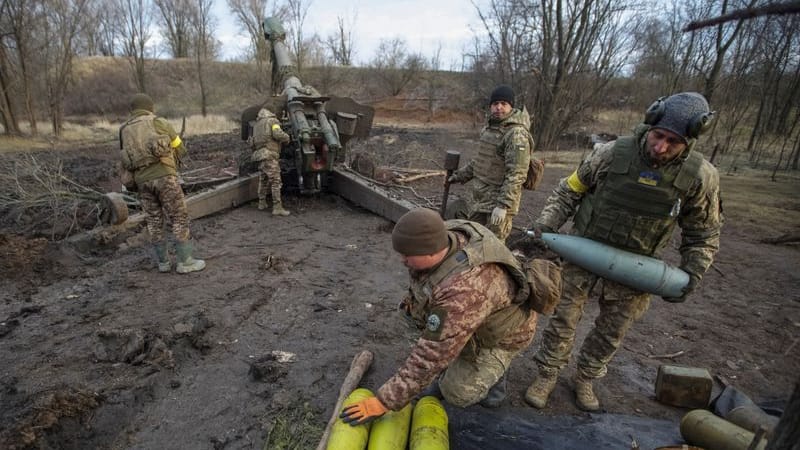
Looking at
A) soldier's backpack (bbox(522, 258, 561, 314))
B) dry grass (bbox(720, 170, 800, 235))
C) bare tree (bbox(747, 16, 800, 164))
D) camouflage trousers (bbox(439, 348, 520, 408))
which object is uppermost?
bare tree (bbox(747, 16, 800, 164))

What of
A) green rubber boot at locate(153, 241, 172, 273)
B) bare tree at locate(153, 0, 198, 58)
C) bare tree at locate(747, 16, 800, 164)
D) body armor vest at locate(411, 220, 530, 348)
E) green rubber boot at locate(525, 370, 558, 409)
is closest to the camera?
body armor vest at locate(411, 220, 530, 348)

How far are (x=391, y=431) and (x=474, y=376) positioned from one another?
575mm

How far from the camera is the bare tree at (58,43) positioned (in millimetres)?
16031

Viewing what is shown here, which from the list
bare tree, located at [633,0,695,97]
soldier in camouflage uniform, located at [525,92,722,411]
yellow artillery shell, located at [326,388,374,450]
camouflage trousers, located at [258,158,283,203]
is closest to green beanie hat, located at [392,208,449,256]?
yellow artillery shell, located at [326,388,374,450]

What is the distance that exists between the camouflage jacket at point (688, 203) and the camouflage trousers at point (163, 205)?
12.4 ft

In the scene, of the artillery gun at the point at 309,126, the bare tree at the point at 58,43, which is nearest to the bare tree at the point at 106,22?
the bare tree at the point at 58,43

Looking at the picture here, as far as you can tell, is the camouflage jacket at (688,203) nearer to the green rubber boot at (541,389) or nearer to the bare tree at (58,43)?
the green rubber boot at (541,389)

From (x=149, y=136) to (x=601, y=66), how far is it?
13.3 m

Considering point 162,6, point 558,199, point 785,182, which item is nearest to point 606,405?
point 558,199

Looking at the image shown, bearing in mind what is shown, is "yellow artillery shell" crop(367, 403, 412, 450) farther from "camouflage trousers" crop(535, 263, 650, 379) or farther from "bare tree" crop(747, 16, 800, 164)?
"bare tree" crop(747, 16, 800, 164)

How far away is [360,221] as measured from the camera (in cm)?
701

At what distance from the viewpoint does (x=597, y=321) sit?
9.53ft

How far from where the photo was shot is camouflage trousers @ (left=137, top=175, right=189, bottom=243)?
4.62 m

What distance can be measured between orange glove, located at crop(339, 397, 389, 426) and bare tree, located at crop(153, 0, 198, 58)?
34642mm
